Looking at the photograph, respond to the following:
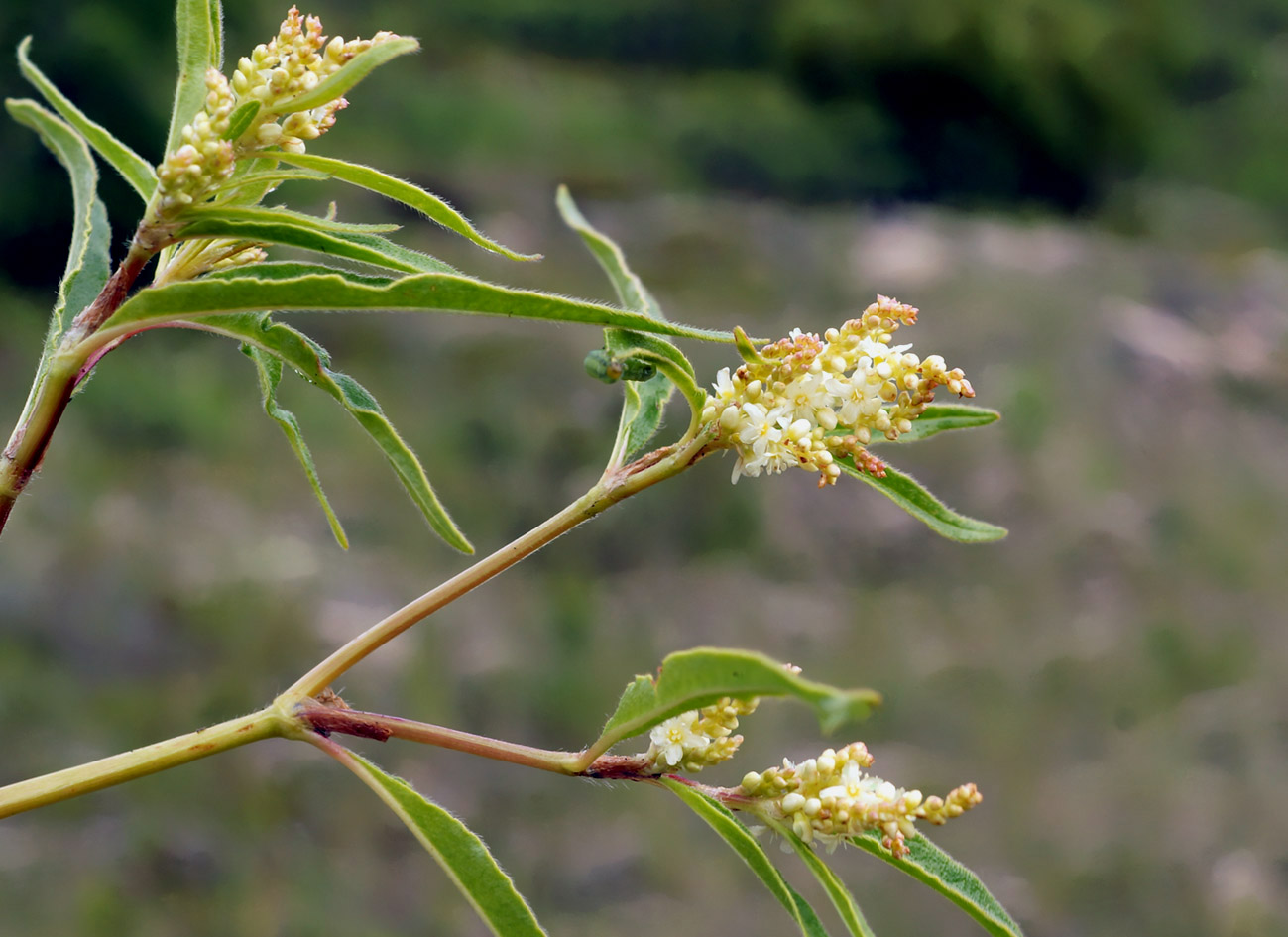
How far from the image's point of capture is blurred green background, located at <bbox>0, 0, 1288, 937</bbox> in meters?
2.19

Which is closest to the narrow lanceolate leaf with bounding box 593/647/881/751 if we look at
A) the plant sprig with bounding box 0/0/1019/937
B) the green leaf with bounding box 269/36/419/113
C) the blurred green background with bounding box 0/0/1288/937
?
the plant sprig with bounding box 0/0/1019/937

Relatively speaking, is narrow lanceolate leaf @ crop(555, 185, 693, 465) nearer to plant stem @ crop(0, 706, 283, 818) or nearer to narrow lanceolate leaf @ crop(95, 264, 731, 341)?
narrow lanceolate leaf @ crop(95, 264, 731, 341)

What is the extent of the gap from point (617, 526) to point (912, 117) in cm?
262

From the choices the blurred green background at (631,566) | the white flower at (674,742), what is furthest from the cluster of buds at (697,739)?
the blurred green background at (631,566)

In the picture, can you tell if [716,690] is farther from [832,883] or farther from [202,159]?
[202,159]

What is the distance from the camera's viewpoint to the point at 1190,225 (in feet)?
15.5

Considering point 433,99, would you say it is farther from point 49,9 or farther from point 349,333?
point 49,9

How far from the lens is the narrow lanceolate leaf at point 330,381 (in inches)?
14.5

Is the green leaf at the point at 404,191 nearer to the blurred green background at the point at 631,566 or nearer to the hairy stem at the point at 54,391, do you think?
the hairy stem at the point at 54,391

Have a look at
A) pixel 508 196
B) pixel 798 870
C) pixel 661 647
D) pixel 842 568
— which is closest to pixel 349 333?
pixel 508 196

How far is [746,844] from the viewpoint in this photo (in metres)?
0.39

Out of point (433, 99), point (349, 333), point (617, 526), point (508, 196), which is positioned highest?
point (433, 99)

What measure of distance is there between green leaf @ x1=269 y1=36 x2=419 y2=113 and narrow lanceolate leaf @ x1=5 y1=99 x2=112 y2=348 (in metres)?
0.12

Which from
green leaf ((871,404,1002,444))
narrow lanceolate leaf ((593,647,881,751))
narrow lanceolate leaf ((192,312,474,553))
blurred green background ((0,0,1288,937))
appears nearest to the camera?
narrow lanceolate leaf ((593,647,881,751))
